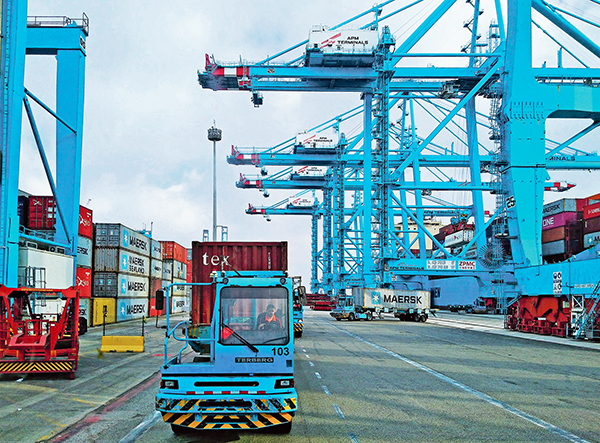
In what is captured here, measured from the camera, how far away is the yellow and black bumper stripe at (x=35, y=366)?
12945 millimetres

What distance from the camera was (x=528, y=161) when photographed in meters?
31.8

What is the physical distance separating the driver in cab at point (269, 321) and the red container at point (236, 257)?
257 inches

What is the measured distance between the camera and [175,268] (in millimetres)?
53562

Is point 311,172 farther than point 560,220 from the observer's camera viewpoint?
Yes

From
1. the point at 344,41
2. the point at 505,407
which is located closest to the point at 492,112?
the point at 344,41

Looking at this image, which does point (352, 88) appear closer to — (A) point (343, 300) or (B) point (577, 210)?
(A) point (343, 300)

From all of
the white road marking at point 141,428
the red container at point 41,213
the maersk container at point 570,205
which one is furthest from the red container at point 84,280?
the maersk container at point 570,205

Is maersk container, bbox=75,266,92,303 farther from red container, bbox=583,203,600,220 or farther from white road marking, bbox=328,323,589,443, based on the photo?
red container, bbox=583,203,600,220

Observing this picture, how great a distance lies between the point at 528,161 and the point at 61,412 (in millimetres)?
29176

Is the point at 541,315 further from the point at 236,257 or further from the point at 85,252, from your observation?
the point at 85,252

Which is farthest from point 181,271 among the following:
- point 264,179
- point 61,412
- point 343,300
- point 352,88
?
point 61,412

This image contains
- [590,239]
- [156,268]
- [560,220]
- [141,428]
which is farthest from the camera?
[560,220]

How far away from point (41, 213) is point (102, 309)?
704cm

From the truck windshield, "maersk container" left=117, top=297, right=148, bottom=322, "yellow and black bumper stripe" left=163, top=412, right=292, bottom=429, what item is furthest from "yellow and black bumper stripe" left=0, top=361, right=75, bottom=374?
"maersk container" left=117, top=297, right=148, bottom=322
